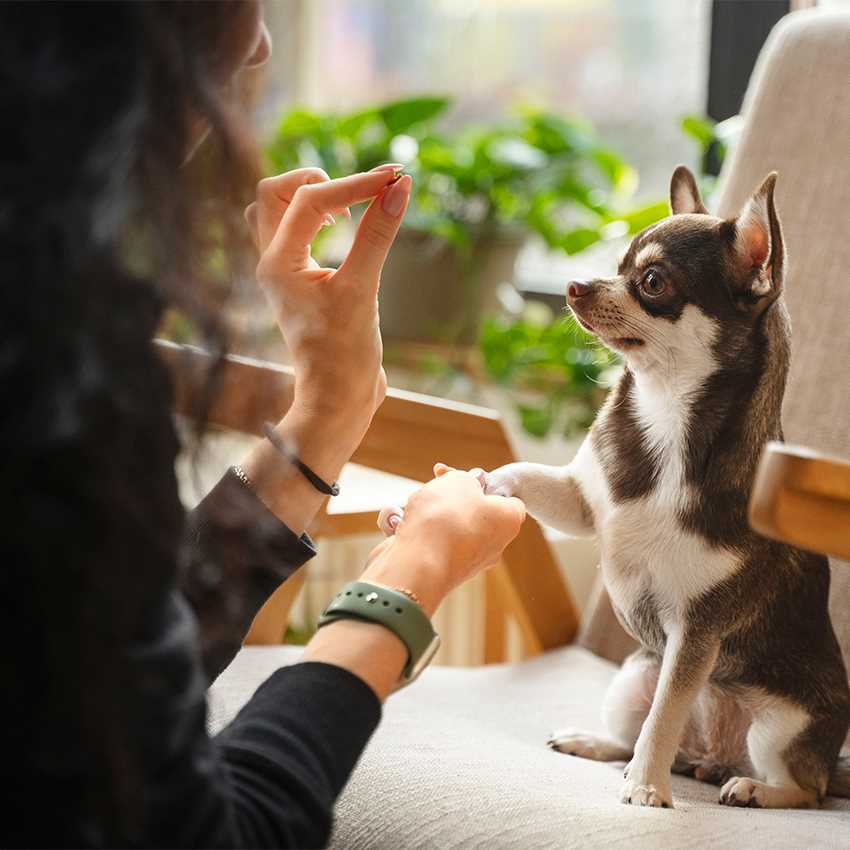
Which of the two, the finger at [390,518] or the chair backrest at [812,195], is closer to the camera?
the finger at [390,518]

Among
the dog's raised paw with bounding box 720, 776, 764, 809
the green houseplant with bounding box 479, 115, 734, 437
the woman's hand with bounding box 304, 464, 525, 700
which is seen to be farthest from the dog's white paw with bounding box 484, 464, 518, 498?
the green houseplant with bounding box 479, 115, 734, 437

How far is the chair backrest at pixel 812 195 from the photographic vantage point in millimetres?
1342

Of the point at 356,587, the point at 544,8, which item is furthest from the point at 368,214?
the point at 544,8

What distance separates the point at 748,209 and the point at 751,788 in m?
0.50

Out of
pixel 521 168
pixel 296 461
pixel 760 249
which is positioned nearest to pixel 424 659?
pixel 296 461

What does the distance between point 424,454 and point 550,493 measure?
272 millimetres

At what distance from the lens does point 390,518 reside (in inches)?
37.0

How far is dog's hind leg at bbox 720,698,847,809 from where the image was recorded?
108cm

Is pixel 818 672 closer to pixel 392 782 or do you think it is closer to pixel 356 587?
pixel 392 782

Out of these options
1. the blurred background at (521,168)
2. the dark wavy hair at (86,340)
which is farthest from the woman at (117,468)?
the blurred background at (521,168)

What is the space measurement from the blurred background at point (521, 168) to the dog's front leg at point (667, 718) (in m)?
0.72

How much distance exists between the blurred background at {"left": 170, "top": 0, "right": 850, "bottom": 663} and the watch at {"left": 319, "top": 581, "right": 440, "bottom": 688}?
87 centimetres

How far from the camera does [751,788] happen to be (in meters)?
1.08

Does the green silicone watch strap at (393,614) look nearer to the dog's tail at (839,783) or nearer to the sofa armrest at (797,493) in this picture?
the sofa armrest at (797,493)
